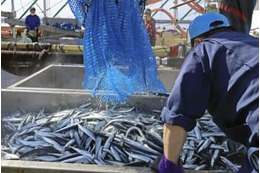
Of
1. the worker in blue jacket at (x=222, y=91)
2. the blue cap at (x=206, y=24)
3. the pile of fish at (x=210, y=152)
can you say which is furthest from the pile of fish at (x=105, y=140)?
the blue cap at (x=206, y=24)

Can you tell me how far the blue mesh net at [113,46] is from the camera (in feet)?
11.0

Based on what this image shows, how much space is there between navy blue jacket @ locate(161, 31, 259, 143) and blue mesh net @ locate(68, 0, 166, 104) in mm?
1772

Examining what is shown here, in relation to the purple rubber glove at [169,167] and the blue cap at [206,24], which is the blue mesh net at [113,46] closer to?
the blue cap at [206,24]

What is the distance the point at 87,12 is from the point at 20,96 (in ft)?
6.20

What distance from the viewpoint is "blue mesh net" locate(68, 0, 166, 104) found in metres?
3.36

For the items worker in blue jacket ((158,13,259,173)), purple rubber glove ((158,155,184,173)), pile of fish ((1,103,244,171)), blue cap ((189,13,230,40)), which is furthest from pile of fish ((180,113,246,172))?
blue cap ((189,13,230,40))

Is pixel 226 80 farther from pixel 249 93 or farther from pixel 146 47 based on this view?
pixel 146 47

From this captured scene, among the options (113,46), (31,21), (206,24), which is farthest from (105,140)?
(31,21)

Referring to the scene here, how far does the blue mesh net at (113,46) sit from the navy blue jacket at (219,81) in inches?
69.8

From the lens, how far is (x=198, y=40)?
74.9 inches

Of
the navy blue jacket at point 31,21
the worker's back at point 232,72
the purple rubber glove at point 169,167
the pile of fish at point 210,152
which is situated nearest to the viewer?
the worker's back at point 232,72

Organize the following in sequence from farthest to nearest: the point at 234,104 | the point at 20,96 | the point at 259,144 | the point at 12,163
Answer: the point at 20,96, the point at 12,163, the point at 234,104, the point at 259,144

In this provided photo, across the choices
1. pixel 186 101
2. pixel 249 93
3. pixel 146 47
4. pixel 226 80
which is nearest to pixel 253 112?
pixel 249 93

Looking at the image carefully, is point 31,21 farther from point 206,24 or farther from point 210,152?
point 206,24
